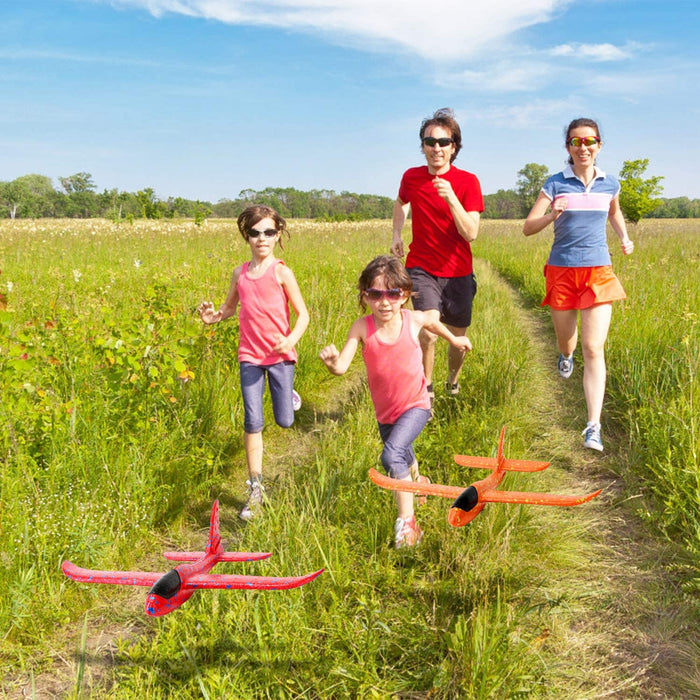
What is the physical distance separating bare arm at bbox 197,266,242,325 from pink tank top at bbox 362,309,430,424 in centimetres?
102

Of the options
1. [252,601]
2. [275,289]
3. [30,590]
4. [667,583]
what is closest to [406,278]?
[275,289]

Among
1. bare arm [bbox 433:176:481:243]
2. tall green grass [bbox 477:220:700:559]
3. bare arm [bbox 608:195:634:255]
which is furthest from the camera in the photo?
bare arm [bbox 608:195:634:255]

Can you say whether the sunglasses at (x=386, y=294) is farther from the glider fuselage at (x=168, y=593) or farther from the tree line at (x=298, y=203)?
the tree line at (x=298, y=203)

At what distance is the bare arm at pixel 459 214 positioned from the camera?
3564 mm

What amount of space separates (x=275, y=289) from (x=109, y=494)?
1.43m

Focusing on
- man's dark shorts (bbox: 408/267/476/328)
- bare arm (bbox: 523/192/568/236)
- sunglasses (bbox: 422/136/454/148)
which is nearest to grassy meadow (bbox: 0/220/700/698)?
man's dark shorts (bbox: 408/267/476/328)

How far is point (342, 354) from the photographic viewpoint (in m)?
2.77

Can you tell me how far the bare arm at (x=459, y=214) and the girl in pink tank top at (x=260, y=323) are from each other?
3.42ft

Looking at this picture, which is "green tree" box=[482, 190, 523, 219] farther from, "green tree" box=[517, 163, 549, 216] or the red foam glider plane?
the red foam glider plane

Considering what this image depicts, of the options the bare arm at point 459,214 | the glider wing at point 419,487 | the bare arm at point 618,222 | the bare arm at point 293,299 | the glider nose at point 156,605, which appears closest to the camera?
the glider nose at point 156,605

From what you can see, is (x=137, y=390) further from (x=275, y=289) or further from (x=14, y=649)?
(x=14, y=649)

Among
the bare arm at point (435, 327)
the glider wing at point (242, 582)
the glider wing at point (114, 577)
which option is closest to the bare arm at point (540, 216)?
the bare arm at point (435, 327)

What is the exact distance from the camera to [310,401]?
5012 mm

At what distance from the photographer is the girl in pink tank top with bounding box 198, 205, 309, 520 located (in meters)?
3.36
